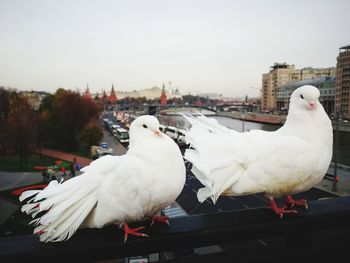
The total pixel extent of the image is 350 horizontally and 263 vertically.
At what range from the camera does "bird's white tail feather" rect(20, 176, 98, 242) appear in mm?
1358

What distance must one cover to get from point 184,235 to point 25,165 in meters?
17.2

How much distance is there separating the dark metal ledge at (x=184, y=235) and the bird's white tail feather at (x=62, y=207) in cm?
6

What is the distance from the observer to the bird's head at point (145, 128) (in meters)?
1.73

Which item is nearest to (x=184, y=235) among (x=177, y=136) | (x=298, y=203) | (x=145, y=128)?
(x=145, y=128)

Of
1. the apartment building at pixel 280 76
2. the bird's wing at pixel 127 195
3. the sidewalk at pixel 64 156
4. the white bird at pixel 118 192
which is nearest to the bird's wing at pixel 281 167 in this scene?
the white bird at pixel 118 192

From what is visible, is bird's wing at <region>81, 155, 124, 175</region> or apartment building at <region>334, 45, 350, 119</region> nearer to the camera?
Answer: bird's wing at <region>81, 155, 124, 175</region>

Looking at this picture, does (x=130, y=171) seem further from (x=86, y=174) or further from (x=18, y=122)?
(x=18, y=122)

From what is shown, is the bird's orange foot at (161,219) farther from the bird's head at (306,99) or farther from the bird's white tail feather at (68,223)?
the bird's head at (306,99)

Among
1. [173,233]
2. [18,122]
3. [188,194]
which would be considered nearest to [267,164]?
[173,233]

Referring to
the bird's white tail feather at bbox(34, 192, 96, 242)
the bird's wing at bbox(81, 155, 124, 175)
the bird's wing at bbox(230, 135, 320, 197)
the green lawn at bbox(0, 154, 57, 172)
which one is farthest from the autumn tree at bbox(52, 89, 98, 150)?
the bird's wing at bbox(230, 135, 320, 197)

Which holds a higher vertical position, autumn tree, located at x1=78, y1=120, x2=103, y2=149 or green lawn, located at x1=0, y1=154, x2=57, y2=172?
autumn tree, located at x1=78, y1=120, x2=103, y2=149

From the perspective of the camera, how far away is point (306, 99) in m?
1.80

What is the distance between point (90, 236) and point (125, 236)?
173mm

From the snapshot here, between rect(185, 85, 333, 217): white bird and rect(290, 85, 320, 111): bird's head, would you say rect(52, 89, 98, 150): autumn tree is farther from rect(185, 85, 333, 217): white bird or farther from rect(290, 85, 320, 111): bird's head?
rect(290, 85, 320, 111): bird's head
